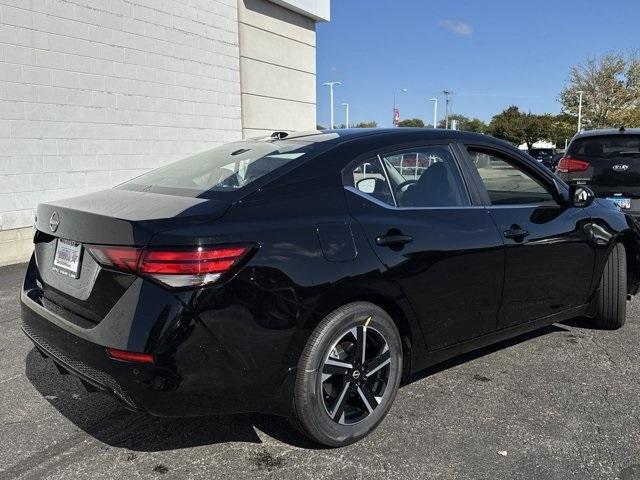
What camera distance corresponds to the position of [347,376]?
2801mm

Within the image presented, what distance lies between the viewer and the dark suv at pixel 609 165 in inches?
270

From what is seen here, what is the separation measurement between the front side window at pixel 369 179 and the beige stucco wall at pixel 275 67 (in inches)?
344

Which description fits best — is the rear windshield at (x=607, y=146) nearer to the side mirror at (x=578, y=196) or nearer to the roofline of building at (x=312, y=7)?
the side mirror at (x=578, y=196)

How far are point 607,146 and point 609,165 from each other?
275 mm

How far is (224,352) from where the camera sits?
7.83 ft

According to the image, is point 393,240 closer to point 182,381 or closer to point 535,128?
point 182,381

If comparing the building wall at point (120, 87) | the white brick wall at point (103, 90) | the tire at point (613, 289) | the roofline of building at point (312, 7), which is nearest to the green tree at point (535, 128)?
the roofline of building at point (312, 7)

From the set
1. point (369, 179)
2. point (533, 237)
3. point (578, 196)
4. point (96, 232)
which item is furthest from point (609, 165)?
point (96, 232)

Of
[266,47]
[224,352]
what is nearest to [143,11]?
[266,47]

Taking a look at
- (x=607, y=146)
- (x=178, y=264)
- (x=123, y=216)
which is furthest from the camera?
(x=607, y=146)

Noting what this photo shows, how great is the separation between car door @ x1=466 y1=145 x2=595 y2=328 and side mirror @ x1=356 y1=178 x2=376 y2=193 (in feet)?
2.81

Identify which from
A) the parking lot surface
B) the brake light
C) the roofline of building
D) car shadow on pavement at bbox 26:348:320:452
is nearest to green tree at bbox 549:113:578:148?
the roofline of building

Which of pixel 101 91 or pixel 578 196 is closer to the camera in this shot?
pixel 578 196

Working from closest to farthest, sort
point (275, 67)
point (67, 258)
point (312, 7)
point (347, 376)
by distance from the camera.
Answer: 1. point (67, 258)
2. point (347, 376)
3. point (275, 67)
4. point (312, 7)
